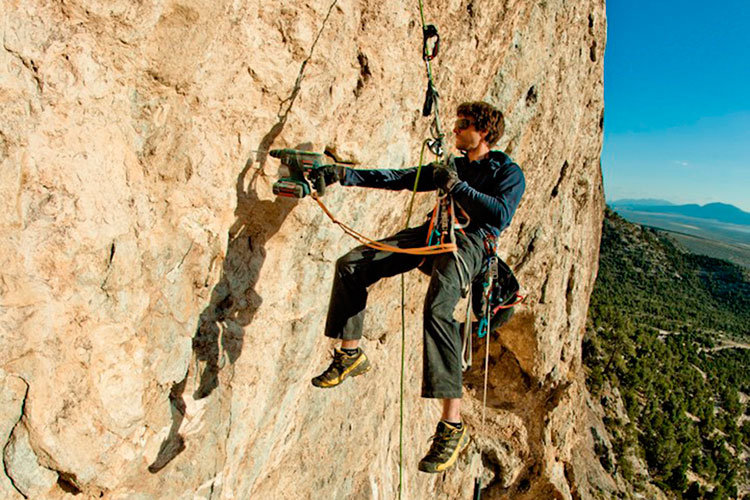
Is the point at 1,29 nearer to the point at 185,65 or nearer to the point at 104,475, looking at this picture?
the point at 185,65

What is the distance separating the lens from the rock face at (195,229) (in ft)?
8.13

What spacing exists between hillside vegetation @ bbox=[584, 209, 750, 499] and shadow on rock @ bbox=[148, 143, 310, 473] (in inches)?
850

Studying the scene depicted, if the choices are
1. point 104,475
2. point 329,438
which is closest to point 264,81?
point 104,475

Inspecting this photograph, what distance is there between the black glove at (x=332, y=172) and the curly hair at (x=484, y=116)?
42.8 inches

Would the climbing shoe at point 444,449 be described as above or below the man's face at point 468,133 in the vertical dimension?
below

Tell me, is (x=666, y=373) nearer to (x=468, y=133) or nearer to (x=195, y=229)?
(x=468, y=133)

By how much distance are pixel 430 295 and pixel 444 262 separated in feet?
0.92

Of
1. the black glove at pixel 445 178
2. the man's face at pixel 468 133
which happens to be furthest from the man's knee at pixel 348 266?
the man's face at pixel 468 133

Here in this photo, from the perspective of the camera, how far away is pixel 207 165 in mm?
3281

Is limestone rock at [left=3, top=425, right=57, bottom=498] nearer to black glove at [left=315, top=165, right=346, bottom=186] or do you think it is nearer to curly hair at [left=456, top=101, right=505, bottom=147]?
black glove at [left=315, top=165, right=346, bottom=186]

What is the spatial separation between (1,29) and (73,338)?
1.67 metres

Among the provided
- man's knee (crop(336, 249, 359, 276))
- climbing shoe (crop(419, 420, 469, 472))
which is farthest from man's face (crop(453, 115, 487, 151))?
climbing shoe (crop(419, 420, 469, 472))

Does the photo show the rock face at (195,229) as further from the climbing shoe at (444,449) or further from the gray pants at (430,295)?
the climbing shoe at (444,449)

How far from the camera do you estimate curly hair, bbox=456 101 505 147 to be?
3.57 m
